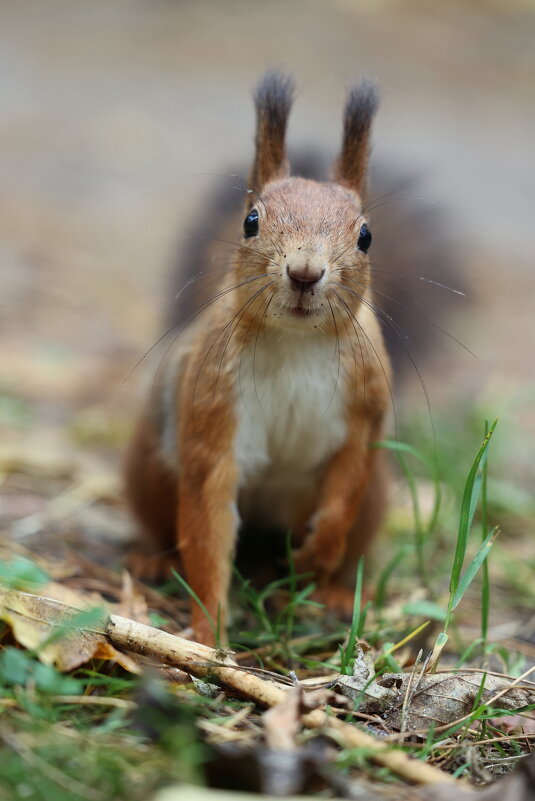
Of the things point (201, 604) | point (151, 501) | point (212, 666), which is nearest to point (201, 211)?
point (151, 501)

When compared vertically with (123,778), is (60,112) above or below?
above

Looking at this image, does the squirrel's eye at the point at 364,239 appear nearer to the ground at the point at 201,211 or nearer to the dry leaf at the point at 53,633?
the ground at the point at 201,211

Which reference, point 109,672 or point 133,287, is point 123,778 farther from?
point 133,287

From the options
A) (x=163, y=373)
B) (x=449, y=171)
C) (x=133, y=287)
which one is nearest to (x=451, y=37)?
(x=449, y=171)

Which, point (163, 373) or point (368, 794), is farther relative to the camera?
point (163, 373)

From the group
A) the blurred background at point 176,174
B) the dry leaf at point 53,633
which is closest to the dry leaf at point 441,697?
the dry leaf at point 53,633

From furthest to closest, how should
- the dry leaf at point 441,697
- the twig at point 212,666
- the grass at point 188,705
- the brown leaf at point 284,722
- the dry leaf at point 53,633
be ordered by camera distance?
the dry leaf at point 441,697 < the dry leaf at point 53,633 < the twig at point 212,666 < the brown leaf at point 284,722 < the grass at point 188,705

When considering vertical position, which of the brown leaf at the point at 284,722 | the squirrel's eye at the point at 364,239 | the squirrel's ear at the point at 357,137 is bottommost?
the brown leaf at the point at 284,722
